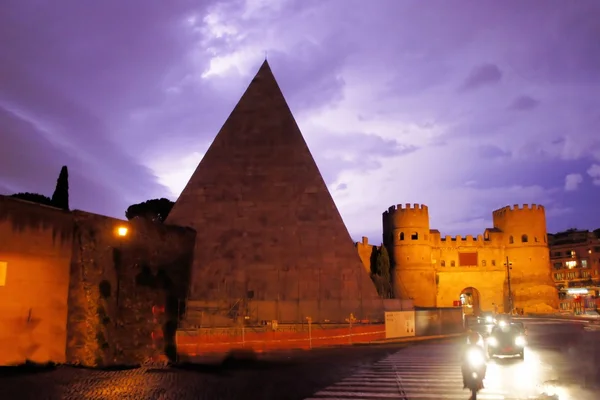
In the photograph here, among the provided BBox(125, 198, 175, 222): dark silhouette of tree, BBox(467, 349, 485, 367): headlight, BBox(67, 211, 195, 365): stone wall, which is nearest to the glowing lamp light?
BBox(125, 198, 175, 222): dark silhouette of tree

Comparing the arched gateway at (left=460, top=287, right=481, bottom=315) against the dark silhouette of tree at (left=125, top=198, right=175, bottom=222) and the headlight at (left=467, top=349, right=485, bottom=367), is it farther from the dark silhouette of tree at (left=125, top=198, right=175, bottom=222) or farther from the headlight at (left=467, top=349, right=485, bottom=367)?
the headlight at (left=467, top=349, right=485, bottom=367)

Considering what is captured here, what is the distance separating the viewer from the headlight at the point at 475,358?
8927mm

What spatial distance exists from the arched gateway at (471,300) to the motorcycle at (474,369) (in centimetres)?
4919

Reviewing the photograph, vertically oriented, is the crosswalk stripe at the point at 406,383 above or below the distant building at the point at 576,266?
below

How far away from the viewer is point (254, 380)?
1082 centimetres

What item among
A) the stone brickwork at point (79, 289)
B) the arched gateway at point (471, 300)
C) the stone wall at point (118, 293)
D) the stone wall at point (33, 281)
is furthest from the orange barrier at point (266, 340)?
the arched gateway at point (471, 300)

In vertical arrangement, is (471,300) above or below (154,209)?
below

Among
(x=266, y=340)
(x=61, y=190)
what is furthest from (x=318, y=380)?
(x=61, y=190)

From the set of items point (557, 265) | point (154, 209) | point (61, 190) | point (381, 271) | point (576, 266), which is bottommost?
point (381, 271)

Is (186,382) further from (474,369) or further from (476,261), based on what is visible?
(476,261)

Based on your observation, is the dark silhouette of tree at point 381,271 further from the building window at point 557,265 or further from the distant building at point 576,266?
the building window at point 557,265

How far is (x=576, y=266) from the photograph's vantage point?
7356 centimetres

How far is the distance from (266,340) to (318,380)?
7.80 meters

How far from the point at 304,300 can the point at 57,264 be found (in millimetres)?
9984
